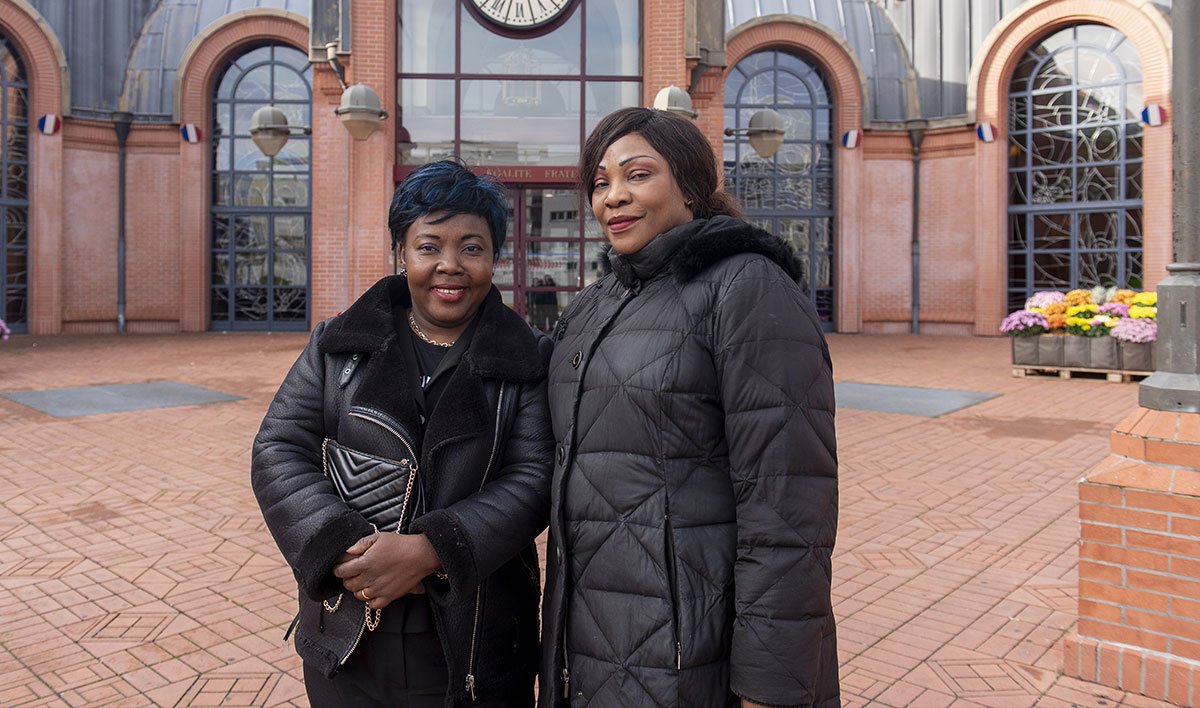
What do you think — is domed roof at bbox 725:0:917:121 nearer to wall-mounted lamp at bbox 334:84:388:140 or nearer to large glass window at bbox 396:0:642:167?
large glass window at bbox 396:0:642:167

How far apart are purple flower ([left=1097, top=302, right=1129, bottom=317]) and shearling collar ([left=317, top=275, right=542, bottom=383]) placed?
13.8m

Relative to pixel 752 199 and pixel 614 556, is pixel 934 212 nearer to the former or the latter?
pixel 752 199

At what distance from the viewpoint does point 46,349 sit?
57.5 ft

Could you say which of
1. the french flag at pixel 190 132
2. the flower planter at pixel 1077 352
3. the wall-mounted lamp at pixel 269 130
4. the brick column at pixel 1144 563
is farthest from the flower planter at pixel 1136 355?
the french flag at pixel 190 132

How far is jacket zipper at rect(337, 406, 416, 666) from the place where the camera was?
2.04 m

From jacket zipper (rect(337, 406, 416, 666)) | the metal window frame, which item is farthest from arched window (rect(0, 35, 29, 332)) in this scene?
jacket zipper (rect(337, 406, 416, 666))

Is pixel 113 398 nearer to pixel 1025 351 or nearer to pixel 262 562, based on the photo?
pixel 262 562

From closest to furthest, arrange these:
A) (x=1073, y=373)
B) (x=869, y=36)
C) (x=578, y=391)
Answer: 1. (x=578, y=391)
2. (x=1073, y=373)
3. (x=869, y=36)

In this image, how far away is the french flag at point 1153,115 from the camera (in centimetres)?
1936

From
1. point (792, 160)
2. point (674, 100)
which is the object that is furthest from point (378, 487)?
point (792, 160)

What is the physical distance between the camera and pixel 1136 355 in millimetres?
12977

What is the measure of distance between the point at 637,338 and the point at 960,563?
3.87 meters

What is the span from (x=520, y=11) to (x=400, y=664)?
43.6ft

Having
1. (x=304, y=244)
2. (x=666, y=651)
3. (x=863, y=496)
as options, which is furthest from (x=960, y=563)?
(x=304, y=244)
